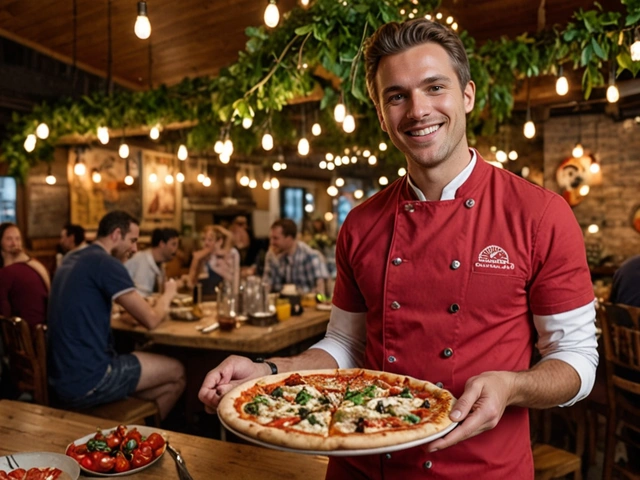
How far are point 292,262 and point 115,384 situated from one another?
2.81 metres

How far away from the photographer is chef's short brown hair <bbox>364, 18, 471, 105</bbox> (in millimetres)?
1558

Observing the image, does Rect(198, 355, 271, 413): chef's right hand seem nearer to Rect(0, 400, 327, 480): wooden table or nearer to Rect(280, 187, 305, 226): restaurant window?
Rect(0, 400, 327, 480): wooden table

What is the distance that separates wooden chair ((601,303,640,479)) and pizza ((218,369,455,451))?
2.04m

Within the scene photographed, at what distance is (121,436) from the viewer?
6.36ft

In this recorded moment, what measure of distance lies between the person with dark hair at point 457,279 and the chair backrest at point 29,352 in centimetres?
240

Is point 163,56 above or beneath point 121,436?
above

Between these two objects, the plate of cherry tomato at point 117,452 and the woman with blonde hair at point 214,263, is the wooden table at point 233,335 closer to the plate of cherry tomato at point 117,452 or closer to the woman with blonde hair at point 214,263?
the woman with blonde hair at point 214,263

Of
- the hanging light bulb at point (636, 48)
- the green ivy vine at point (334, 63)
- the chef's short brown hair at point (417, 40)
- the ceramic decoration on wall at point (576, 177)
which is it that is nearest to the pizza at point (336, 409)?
the chef's short brown hair at point (417, 40)

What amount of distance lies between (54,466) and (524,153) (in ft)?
32.0

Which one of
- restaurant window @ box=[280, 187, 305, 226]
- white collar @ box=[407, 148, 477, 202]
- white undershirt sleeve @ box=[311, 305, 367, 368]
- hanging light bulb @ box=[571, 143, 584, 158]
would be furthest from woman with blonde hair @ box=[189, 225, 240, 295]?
restaurant window @ box=[280, 187, 305, 226]

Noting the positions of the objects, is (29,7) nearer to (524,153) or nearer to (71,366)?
(71,366)

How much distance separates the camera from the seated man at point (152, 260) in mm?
5863

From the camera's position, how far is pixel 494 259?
5.05 feet

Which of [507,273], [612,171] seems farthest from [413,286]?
[612,171]
